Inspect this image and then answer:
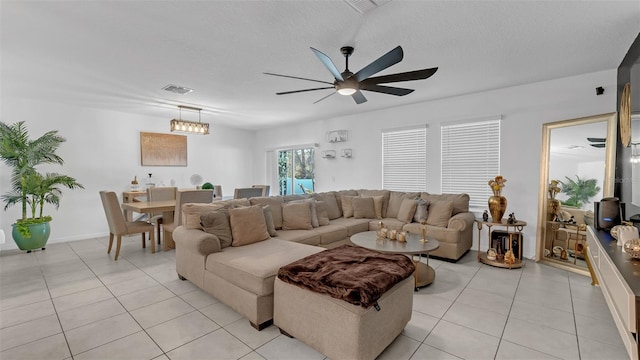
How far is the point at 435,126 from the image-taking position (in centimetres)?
505

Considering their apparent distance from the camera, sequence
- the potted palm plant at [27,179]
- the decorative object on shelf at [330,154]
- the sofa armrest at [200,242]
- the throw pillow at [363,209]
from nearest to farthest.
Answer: the sofa armrest at [200,242] < the potted palm plant at [27,179] < the throw pillow at [363,209] < the decorative object on shelf at [330,154]

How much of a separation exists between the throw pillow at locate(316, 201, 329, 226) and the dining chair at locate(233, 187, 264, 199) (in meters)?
1.34

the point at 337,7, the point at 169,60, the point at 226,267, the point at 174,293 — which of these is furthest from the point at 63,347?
the point at 337,7

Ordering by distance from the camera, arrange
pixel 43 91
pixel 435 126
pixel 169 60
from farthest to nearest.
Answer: pixel 435 126, pixel 43 91, pixel 169 60

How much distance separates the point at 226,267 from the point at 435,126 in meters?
4.25

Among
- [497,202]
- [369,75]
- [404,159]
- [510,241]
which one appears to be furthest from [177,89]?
[510,241]

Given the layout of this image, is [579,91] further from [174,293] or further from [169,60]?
[174,293]

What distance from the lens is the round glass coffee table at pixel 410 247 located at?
9.75ft

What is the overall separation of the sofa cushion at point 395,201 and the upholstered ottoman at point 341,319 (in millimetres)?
2834

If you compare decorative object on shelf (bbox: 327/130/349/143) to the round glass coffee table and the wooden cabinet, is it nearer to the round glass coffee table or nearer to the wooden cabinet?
the round glass coffee table

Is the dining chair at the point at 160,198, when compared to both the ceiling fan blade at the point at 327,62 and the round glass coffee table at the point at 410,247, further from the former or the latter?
the ceiling fan blade at the point at 327,62

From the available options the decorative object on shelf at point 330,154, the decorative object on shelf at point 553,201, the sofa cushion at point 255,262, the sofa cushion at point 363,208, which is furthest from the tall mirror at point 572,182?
the decorative object on shelf at point 330,154

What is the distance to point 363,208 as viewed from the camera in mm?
5031

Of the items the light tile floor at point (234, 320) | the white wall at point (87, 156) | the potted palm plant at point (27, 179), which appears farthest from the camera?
the white wall at point (87, 156)
